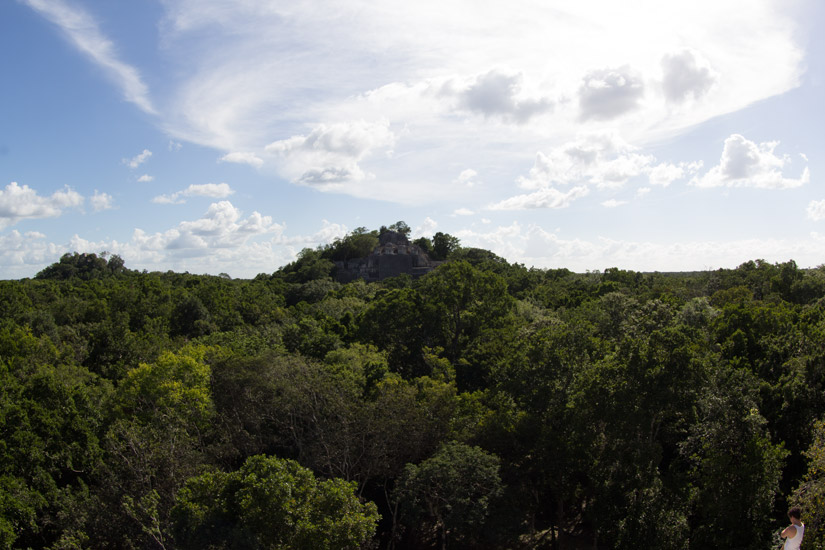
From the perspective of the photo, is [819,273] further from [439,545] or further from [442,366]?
[439,545]

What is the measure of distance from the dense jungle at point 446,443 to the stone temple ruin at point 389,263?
4075cm

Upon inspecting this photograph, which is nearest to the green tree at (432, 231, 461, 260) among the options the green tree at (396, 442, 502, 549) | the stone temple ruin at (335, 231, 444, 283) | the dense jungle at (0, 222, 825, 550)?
the stone temple ruin at (335, 231, 444, 283)

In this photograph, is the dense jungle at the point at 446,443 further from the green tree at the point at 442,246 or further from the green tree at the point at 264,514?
the green tree at the point at 442,246

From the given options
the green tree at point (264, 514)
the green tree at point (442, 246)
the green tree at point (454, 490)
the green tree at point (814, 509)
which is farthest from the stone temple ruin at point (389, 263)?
the green tree at point (814, 509)

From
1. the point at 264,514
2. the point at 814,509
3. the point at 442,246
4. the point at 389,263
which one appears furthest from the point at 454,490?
the point at 442,246

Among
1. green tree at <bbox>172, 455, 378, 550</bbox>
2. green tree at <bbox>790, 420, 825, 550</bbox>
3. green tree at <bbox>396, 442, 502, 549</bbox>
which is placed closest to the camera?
green tree at <bbox>790, 420, 825, 550</bbox>

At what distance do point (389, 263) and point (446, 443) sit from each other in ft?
165

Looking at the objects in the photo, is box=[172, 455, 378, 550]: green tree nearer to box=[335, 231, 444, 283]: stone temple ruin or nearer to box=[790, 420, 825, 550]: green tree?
box=[790, 420, 825, 550]: green tree

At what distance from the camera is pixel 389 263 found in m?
66.5

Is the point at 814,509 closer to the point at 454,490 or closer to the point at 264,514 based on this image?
the point at 454,490

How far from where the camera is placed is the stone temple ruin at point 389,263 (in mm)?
66312

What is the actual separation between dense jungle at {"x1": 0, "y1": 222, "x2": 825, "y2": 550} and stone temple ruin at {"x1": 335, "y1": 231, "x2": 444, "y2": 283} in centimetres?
4075

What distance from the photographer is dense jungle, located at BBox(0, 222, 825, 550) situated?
12617 millimetres

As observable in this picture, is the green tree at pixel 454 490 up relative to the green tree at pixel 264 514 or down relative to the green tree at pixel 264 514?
down
